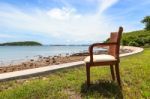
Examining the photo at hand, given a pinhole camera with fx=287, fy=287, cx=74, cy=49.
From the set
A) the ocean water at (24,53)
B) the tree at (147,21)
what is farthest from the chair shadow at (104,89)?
the tree at (147,21)

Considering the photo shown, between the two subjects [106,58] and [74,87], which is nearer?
[106,58]

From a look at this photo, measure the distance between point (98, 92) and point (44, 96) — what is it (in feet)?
3.80

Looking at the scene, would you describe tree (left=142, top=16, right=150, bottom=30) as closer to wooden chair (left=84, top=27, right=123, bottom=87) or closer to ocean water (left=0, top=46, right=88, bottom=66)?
ocean water (left=0, top=46, right=88, bottom=66)

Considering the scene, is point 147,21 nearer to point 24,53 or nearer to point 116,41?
point 24,53

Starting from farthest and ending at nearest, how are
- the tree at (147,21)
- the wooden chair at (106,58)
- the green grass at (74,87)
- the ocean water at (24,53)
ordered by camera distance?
1. the tree at (147,21)
2. the ocean water at (24,53)
3. the wooden chair at (106,58)
4. the green grass at (74,87)

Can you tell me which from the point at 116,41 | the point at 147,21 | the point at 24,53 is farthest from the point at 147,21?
the point at 116,41

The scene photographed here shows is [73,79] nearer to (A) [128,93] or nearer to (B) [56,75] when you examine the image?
(B) [56,75]

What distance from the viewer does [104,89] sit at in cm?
629

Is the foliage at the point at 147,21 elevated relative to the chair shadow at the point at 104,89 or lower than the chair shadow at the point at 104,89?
elevated

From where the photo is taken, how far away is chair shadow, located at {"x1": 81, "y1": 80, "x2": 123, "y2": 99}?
596cm

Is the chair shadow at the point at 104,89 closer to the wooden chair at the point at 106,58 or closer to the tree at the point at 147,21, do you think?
the wooden chair at the point at 106,58

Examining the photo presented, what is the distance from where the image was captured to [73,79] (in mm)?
7312

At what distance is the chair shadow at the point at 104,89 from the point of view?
5.96 m

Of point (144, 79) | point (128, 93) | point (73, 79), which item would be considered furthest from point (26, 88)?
point (144, 79)
